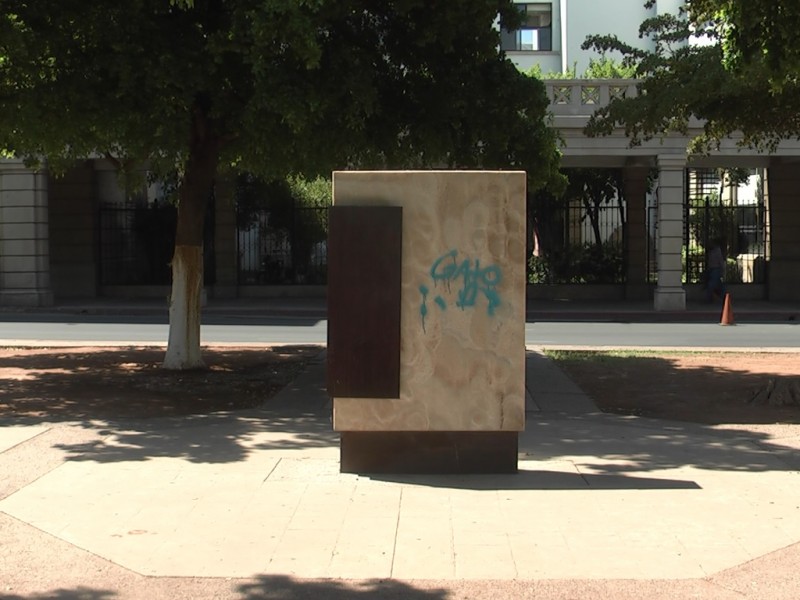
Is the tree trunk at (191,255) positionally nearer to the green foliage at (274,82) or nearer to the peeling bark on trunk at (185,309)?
the peeling bark on trunk at (185,309)

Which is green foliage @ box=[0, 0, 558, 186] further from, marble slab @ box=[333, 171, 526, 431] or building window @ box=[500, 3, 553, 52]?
building window @ box=[500, 3, 553, 52]

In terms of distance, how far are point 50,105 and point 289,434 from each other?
4.87 meters

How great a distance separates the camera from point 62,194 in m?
30.2

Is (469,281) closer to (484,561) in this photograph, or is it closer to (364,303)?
(364,303)

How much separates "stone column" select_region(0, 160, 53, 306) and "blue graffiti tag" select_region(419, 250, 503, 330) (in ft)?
72.2

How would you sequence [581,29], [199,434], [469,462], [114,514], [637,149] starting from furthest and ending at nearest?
1. [581,29]
2. [637,149]
3. [199,434]
4. [469,462]
5. [114,514]

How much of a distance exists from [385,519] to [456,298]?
1.88 m

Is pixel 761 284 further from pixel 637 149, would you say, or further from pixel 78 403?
pixel 78 403

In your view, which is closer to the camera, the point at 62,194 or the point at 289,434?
the point at 289,434

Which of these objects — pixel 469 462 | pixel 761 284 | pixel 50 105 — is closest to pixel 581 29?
pixel 761 284

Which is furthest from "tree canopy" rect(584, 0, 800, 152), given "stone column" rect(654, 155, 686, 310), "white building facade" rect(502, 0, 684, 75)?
"white building facade" rect(502, 0, 684, 75)

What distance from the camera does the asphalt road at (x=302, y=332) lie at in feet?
61.9

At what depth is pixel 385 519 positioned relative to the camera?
6422 millimetres

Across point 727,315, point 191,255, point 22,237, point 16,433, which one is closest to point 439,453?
point 16,433
